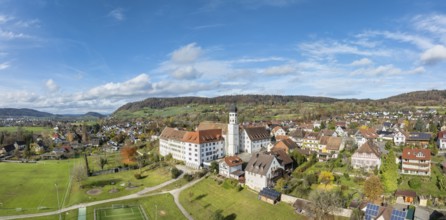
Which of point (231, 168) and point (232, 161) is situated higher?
point (232, 161)

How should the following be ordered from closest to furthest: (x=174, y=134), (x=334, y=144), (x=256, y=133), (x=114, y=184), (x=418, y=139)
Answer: (x=114, y=184) → (x=334, y=144) → (x=418, y=139) → (x=256, y=133) → (x=174, y=134)

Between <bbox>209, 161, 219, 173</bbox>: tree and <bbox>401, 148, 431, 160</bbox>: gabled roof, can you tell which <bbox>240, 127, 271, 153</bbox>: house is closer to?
<bbox>209, 161, 219, 173</bbox>: tree

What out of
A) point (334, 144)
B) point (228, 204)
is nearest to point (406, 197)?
point (228, 204)

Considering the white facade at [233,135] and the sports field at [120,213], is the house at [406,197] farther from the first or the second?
the white facade at [233,135]

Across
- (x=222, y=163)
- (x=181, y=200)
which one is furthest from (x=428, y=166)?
(x=181, y=200)

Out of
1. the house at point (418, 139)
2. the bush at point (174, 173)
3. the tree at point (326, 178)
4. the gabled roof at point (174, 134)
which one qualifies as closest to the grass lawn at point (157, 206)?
the bush at point (174, 173)

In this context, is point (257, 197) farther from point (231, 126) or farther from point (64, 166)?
point (64, 166)

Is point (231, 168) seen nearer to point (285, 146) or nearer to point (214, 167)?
point (214, 167)
